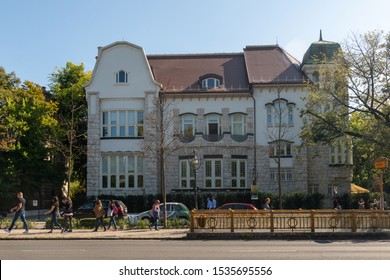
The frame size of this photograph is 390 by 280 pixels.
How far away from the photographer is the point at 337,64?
102ft

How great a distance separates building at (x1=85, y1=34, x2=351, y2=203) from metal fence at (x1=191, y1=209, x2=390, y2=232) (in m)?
19.6

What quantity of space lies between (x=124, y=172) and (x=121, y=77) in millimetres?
7638

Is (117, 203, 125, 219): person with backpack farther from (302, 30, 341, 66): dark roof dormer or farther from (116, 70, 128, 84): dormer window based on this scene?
(302, 30, 341, 66): dark roof dormer

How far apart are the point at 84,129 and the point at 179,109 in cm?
1099

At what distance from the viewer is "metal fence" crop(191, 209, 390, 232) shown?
20703 mm

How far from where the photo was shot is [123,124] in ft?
135

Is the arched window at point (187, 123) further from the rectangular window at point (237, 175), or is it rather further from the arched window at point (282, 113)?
the arched window at point (282, 113)

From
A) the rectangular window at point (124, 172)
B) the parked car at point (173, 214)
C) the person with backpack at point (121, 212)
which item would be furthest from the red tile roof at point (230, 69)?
the parked car at point (173, 214)

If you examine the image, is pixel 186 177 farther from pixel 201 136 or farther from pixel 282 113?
pixel 282 113

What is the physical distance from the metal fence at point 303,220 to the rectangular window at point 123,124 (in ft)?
68.7

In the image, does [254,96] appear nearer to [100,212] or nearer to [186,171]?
[186,171]

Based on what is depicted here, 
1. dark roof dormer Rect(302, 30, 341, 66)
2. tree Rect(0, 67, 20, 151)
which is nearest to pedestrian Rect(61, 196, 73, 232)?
tree Rect(0, 67, 20, 151)

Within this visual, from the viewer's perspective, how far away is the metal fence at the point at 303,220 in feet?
67.9

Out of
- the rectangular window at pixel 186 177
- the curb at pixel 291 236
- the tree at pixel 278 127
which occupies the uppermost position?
the tree at pixel 278 127
